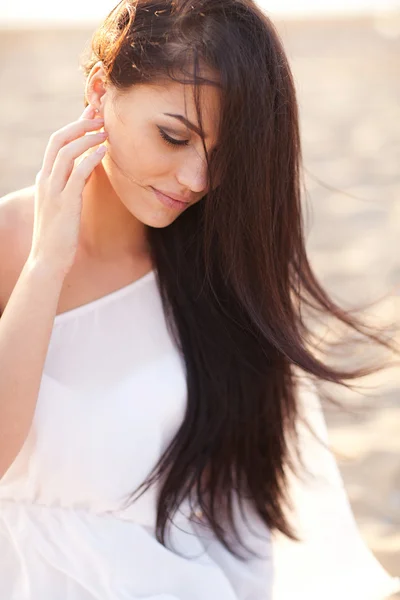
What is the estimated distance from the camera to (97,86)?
203 cm

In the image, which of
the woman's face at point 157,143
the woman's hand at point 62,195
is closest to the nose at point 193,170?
the woman's face at point 157,143

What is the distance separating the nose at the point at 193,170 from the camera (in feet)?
6.34

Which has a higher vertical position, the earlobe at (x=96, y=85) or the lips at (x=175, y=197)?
the earlobe at (x=96, y=85)

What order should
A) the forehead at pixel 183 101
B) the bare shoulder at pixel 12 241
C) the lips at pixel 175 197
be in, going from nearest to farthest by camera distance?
the forehead at pixel 183 101 → the lips at pixel 175 197 → the bare shoulder at pixel 12 241

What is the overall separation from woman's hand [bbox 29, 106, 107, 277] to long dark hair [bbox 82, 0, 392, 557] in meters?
0.14

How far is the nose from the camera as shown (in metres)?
1.93

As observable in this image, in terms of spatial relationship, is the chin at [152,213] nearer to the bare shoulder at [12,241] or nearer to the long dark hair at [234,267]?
the long dark hair at [234,267]

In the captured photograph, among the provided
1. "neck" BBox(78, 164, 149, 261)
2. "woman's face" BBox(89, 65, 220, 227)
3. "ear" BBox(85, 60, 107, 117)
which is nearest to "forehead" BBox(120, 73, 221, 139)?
"woman's face" BBox(89, 65, 220, 227)

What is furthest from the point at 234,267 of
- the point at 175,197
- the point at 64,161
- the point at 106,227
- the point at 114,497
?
the point at 114,497

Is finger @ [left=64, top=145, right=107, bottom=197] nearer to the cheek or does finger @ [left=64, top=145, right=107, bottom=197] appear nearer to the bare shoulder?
the cheek

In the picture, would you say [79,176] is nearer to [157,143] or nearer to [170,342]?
[157,143]

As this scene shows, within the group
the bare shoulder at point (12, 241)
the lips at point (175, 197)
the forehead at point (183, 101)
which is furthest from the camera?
the bare shoulder at point (12, 241)

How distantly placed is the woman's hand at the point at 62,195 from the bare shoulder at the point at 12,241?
0.67 ft

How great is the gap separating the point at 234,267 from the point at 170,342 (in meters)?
0.24
